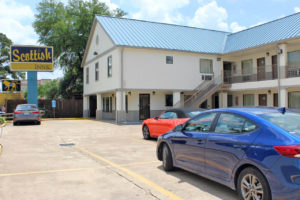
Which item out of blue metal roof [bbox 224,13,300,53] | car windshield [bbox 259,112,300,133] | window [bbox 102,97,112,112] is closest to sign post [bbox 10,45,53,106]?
window [bbox 102,97,112,112]

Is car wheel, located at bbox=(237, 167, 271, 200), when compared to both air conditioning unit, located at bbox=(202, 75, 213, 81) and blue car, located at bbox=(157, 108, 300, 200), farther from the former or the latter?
air conditioning unit, located at bbox=(202, 75, 213, 81)

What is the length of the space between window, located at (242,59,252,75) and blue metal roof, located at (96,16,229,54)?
2.54m

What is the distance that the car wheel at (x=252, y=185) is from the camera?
3951mm

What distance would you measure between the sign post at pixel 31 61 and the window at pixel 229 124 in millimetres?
23972

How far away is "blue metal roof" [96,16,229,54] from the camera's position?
23.4 m

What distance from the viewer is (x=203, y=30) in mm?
29016

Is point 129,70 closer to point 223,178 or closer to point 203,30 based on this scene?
point 203,30

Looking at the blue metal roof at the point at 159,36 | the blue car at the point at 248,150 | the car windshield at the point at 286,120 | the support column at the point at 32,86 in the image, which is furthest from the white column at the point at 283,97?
the support column at the point at 32,86

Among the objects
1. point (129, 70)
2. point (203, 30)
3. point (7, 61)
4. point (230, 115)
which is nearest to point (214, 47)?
point (203, 30)

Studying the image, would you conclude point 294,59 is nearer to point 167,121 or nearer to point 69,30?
point 167,121

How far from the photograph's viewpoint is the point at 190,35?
1064 inches

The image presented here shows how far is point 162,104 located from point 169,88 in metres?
1.96

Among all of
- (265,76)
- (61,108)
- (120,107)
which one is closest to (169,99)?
(120,107)

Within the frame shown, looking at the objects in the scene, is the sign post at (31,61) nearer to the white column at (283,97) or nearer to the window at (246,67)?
the window at (246,67)
